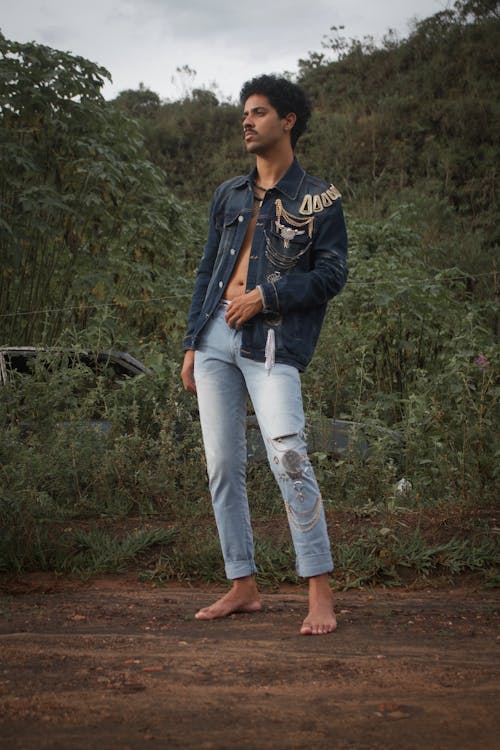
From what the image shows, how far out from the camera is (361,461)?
226 inches

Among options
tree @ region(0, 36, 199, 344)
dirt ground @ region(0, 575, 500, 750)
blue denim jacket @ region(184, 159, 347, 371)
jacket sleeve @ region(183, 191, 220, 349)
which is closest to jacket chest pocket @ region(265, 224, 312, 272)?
blue denim jacket @ region(184, 159, 347, 371)

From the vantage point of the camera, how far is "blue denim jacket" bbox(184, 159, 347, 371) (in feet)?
11.4

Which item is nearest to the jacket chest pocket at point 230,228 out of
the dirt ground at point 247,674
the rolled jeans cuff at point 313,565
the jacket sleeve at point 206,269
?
the jacket sleeve at point 206,269

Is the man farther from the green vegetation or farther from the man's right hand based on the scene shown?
the green vegetation

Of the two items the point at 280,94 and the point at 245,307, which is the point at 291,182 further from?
the point at 245,307

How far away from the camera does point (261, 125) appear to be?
3656mm

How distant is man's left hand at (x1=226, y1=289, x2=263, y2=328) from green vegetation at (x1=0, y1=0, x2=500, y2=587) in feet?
5.07

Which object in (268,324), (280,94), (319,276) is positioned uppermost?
(280,94)

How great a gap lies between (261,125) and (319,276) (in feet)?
2.33

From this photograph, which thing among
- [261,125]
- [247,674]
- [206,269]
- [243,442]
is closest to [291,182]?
[261,125]

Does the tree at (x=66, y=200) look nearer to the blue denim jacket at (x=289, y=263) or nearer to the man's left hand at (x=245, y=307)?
the blue denim jacket at (x=289, y=263)

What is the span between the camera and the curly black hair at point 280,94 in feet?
12.1

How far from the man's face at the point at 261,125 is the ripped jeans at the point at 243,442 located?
0.69m

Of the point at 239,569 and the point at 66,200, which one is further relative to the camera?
the point at 66,200
